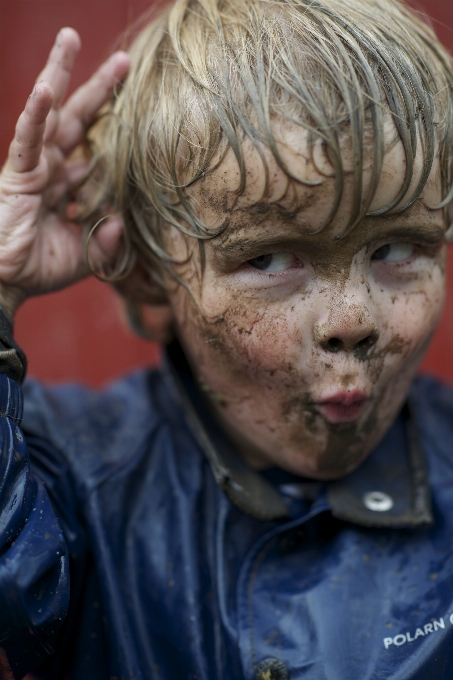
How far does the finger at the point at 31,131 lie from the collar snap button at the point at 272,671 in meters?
0.81

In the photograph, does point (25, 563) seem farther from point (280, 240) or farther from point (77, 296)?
point (77, 296)

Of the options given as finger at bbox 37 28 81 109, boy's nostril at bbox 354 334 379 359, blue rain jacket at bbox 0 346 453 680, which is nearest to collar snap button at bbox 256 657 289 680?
blue rain jacket at bbox 0 346 453 680

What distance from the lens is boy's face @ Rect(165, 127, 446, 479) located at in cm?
84

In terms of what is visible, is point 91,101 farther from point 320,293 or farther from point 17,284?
point 320,293

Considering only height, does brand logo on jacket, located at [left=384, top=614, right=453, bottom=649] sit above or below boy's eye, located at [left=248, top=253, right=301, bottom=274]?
below

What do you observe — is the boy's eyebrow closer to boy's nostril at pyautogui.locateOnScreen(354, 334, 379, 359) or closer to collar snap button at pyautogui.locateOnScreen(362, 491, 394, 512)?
boy's nostril at pyautogui.locateOnScreen(354, 334, 379, 359)

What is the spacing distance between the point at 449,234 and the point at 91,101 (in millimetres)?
636

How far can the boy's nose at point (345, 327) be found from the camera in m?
0.86

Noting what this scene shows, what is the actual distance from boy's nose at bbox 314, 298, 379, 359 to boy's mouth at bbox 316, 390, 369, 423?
8cm

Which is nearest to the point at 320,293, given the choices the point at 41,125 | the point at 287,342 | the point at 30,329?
the point at 287,342

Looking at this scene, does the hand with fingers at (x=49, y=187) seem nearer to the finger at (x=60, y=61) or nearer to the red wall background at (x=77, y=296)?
the finger at (x=60, y=61)

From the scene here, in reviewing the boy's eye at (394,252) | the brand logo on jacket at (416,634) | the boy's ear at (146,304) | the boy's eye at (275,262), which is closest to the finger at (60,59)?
the boy's ear at (146,304)

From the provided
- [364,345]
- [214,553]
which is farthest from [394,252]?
[214,553]

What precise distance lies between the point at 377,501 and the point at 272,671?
31 centimetres
